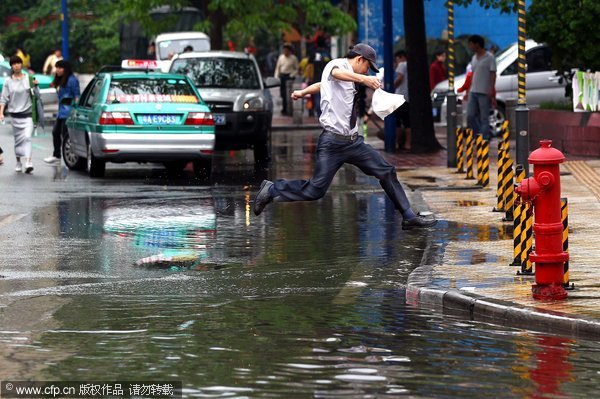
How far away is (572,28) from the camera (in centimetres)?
2277

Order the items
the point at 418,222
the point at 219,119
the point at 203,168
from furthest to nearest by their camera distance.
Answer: the point at 219,119 < the point at 203,168 < the point at 418,222

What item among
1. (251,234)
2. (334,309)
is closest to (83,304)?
(334,309)

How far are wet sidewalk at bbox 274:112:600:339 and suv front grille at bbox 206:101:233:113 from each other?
5697 millimetres

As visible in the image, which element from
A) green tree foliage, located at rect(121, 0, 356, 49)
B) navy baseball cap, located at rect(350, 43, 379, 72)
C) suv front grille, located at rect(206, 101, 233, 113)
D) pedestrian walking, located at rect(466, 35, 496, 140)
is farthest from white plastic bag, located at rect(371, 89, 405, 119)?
green tree foliage, located at rect(121, 0, 356, 49)

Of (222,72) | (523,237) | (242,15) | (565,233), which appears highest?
(242,15)

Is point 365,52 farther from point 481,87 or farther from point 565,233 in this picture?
point 481,87

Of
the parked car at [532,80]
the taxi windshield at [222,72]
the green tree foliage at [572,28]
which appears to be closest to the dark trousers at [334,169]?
the green tree foliage at [572,28]

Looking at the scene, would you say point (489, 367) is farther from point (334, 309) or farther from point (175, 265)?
point (175, 265)

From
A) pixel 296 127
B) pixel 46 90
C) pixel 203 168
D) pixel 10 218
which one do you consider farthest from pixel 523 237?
pixel 46 90

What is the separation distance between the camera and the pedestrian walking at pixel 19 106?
2169 centimetres

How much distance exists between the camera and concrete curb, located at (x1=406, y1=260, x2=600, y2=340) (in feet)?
29.1

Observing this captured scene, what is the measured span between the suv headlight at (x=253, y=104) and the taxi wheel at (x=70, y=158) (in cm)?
295

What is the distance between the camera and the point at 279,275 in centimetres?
1132

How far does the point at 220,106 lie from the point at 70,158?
2749 mm
